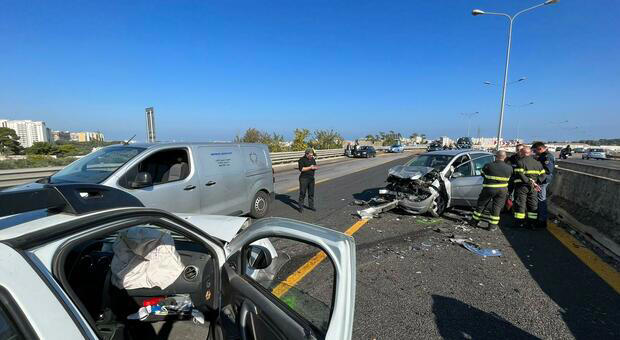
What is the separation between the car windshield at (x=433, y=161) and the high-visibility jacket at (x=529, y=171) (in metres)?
1.56

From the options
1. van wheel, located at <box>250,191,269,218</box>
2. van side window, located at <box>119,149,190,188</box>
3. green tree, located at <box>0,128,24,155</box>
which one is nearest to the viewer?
van side window, located at <box>119,149,190,188</box>

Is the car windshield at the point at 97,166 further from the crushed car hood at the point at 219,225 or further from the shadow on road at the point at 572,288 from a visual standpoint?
the shadow on road at the point at 572,288

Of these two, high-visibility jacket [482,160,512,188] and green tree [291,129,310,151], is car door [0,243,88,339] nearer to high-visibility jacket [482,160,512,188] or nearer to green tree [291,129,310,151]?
high-visibility jacket [482,160,512,188]

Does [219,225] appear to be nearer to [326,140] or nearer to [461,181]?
[461,181]

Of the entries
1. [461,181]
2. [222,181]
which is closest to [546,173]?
[461,181]

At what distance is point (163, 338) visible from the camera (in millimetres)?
2031

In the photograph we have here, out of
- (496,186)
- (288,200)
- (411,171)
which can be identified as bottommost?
(288,200)

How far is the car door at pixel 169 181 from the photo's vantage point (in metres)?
4.48

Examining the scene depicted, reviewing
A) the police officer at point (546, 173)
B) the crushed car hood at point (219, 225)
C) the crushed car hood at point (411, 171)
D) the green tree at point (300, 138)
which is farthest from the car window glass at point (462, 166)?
the green tree at point (300, 138)

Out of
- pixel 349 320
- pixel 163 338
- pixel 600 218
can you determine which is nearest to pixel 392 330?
pixel 349 320

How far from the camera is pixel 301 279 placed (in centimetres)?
381

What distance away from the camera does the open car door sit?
1.48 m

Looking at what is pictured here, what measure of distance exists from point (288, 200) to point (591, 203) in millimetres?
6984

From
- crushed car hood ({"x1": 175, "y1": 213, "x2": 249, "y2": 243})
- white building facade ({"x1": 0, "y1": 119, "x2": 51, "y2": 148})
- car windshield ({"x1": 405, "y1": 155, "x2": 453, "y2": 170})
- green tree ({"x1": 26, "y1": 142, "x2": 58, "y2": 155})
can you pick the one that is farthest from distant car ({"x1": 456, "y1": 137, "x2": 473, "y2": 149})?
crushed car hood ({"x1": 175, "y1": 213, "x2": 249, "y2": 243})
